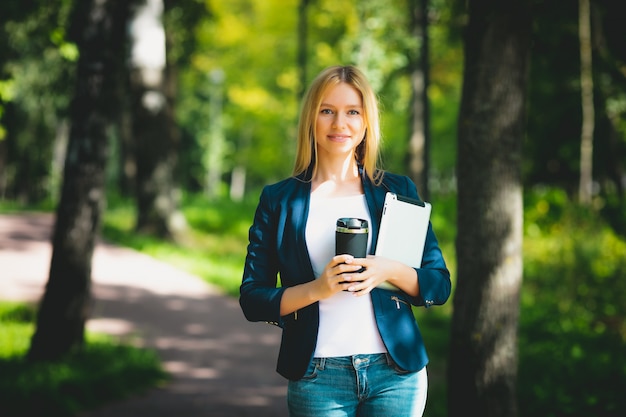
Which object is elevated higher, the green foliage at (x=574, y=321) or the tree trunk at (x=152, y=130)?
the tree trunk at (x=152, y=130)

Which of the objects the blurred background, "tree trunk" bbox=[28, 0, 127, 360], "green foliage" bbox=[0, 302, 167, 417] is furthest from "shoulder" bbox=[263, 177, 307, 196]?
"tree trunk" bbox=[28, 0, 127, 360]

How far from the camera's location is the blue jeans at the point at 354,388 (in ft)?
6.92

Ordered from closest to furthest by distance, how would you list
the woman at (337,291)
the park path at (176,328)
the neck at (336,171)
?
the woman at (337,291) < the neck at (336,171) < the park path at (176,328)

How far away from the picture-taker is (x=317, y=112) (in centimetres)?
223

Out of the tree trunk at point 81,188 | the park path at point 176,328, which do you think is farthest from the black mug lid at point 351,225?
the tree trunk at point 81,188

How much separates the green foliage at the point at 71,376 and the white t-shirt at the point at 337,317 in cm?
364

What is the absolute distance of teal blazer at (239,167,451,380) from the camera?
2117 mm

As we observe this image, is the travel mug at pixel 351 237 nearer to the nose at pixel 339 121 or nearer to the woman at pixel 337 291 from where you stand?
the woman at pixel 337 291

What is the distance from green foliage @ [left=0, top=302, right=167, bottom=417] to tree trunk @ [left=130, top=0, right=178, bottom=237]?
26.0 ft

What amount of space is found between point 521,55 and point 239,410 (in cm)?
363

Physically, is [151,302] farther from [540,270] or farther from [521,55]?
[521,55]

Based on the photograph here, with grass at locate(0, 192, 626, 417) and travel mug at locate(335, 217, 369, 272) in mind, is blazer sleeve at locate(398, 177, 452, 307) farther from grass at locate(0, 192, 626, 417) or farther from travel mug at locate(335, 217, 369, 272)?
grass at locate(0, 192, 626, 417)

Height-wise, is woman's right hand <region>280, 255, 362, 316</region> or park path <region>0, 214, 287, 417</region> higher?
woman's right hand <region>280, 255, 362, 316</region>

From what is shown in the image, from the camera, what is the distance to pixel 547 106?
1831 centimetres
